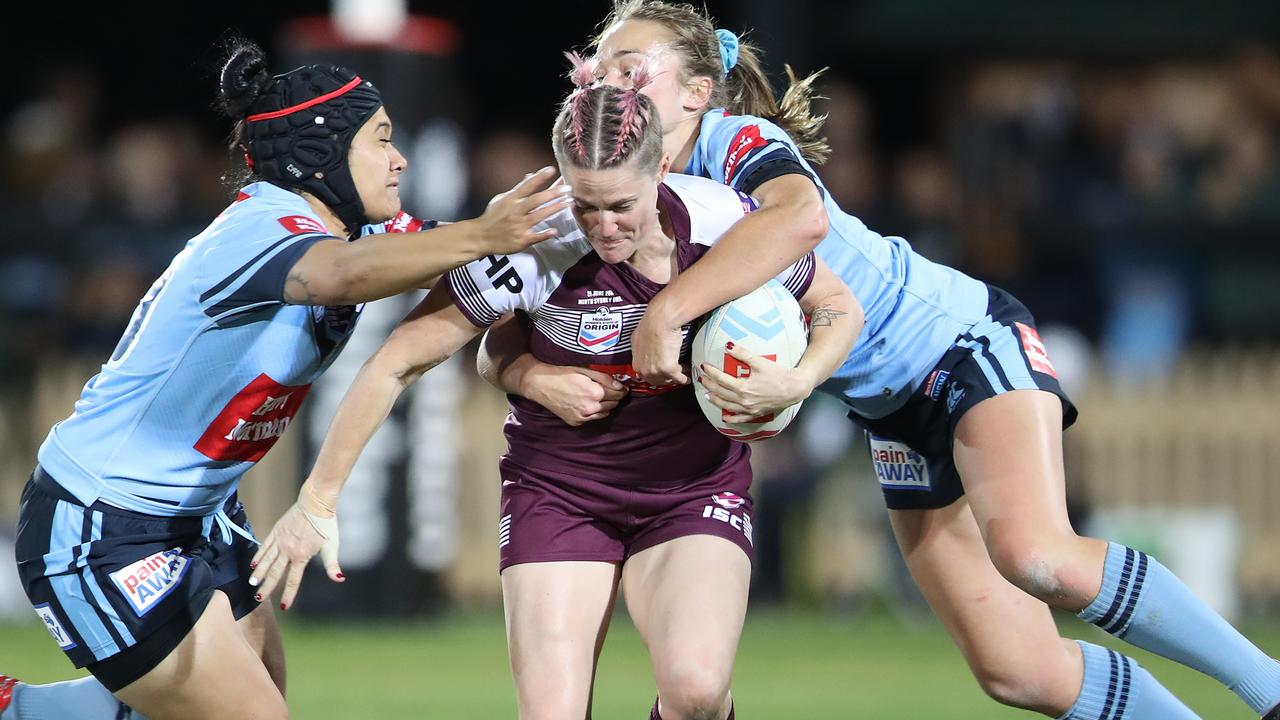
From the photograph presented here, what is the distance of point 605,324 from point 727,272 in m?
0.40

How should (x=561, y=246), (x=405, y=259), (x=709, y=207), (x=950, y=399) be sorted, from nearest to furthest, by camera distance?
(x=405, y=259) < (x=561, y=246) < (x=709, y=207) < (x=950, y=399)

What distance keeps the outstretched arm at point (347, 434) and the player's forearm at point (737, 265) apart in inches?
22.6

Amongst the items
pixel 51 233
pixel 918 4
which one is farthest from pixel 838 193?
pixel 51 233

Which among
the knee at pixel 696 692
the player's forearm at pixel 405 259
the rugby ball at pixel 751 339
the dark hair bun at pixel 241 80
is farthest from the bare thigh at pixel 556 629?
the dark hair bun at pixel 241 80

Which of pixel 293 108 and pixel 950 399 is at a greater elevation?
pixel 293 108

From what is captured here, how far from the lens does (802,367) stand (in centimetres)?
449

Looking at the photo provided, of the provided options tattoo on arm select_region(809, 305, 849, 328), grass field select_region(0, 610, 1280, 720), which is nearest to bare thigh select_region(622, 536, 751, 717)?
tattoo on arm select_region(809, 305, 849, 328)

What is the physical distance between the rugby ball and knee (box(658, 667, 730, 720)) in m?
0.64

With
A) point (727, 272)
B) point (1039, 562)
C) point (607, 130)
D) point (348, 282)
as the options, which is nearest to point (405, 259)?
point (348, 282)

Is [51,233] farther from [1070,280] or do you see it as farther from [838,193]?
[1070,280]

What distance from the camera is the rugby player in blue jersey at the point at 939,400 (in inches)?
177

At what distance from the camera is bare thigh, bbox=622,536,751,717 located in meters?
4.36

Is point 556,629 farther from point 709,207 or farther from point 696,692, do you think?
point 709,207

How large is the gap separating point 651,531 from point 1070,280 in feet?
26.6
